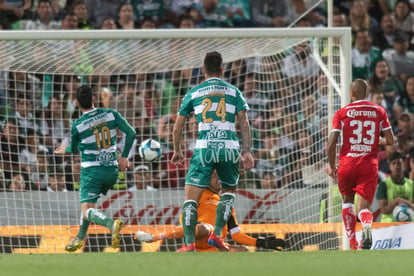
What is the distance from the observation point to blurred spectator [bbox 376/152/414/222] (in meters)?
14.8

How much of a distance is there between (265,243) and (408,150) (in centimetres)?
612

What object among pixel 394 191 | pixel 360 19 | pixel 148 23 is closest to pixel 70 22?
pixel 148 23

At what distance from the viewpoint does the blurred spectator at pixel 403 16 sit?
19391 millimetres

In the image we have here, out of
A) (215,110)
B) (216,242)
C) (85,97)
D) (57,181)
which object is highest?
(85,97)

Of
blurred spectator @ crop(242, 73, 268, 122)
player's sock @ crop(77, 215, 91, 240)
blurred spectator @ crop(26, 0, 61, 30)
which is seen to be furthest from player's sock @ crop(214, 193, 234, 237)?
blurred spectator @ crop(26, 0, 61, 30)

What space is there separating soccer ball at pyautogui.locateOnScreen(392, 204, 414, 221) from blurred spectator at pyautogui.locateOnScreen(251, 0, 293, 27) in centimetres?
555

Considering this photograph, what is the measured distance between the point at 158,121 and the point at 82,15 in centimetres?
374

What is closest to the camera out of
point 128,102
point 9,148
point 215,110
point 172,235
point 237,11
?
point 215,110

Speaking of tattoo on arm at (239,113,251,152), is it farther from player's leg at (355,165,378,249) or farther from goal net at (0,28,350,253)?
goal net at (0,28,350,253)

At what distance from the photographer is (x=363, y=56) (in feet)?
60.5

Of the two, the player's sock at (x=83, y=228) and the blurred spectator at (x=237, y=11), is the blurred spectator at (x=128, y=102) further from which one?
the blurred spectator at (x=237, y=11)

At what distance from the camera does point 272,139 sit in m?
14.9

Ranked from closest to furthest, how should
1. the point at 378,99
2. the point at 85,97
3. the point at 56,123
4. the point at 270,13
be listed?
the point at 85,97 < the point at 56,123 < the point at 378,99 < the point at 270,13

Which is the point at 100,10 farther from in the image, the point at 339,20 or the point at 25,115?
the point at 339,20
